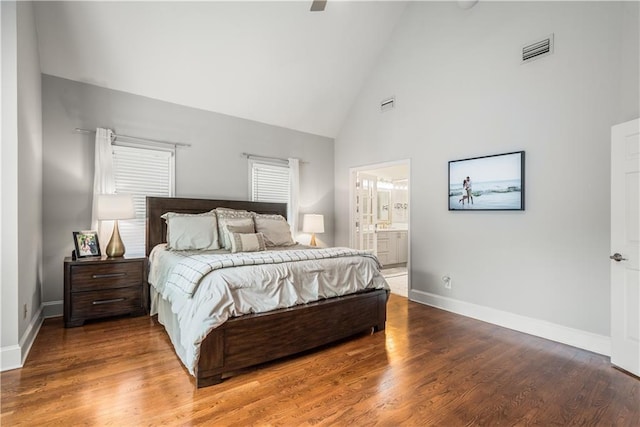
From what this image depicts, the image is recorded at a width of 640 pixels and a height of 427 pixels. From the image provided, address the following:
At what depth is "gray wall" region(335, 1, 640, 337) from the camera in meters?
2.80

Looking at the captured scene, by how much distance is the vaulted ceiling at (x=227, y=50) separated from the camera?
331 cm

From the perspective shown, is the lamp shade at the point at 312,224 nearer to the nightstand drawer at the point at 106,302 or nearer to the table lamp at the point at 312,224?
the table lamp at the point at 312,224

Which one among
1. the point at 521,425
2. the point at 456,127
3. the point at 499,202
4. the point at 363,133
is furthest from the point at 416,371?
the point at 363,133

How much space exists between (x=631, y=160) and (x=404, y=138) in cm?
255

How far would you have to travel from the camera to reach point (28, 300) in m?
2.71

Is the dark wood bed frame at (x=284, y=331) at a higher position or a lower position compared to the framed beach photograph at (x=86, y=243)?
lower

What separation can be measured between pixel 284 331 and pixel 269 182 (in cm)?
310

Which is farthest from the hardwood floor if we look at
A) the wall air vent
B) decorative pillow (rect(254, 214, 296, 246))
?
the wall air vent

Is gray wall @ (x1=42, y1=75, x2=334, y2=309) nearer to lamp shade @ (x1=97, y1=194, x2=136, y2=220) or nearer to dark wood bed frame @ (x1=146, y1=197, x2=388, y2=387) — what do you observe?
lamp shade @ (x1=97, y1=194, x2=136, y2=220)

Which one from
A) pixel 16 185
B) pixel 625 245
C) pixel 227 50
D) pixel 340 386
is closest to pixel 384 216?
pixel 227 50

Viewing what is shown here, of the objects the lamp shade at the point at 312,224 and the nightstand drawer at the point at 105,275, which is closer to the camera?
the nightstand drawer at the point at 105,275

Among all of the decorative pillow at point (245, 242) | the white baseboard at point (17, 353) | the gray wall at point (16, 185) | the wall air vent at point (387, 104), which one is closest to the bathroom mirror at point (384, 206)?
the wall air vent at point (387, 104)

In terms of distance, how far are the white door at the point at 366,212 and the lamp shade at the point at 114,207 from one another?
11.6 ft

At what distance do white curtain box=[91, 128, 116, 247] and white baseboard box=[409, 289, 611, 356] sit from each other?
4161 millimetres
